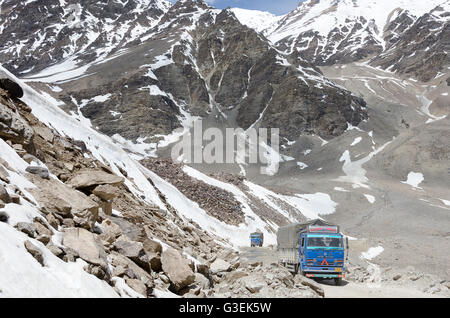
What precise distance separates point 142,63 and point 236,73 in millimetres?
44068

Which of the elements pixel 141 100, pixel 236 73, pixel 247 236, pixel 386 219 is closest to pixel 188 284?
pixel 247 236

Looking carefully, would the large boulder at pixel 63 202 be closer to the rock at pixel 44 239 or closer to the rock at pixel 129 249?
the rock at pixel 129 249

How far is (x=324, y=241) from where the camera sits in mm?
18219

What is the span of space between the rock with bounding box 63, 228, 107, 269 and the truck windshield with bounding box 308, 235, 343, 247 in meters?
12.7

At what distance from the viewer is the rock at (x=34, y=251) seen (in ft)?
19.0

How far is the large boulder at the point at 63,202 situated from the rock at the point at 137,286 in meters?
1.74

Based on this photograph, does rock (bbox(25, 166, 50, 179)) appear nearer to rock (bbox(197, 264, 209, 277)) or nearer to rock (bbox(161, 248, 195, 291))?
rock (bbox(161, 248, 195, 291))

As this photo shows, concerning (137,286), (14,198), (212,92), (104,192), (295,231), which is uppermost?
(212,92)

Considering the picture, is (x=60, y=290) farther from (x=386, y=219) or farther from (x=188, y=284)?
(x=386, y=219)

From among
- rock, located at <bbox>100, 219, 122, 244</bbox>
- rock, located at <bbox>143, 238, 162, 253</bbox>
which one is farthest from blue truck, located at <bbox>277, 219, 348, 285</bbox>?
rock, located at <bbox>100, 219, 122, 244</bbox>

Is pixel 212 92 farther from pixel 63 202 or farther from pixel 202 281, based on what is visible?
pixel 63 202

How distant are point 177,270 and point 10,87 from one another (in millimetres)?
9396

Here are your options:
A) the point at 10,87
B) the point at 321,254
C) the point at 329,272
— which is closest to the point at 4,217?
the point at 10,87

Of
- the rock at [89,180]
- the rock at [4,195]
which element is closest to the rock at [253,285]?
the rock at [89,180]
